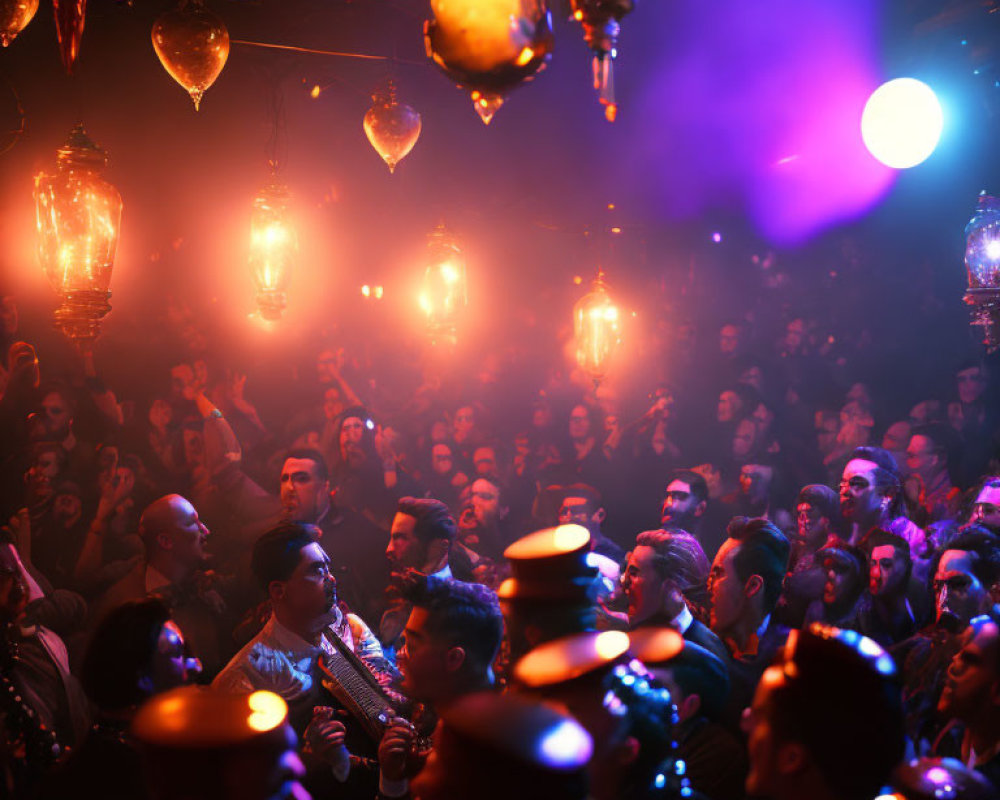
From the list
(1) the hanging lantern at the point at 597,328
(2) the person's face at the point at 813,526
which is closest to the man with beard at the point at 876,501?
(2) the person's face at the point at 813,526

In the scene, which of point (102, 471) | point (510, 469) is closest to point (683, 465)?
point (510, 469)

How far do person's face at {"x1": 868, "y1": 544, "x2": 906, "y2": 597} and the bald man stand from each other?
380 cm

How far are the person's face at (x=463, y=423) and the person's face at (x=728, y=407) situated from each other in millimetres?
2397

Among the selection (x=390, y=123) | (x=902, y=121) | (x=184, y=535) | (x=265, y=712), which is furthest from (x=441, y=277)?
(x=265, y=712)

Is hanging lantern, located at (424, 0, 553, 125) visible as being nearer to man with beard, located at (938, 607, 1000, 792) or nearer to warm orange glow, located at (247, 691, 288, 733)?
warm orange glow, located at (247, 691, 288, 733)

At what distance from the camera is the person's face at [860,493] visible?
5.95 meters

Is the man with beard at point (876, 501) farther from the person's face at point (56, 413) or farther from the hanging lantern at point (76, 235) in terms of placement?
the person's face at point (56, 413)

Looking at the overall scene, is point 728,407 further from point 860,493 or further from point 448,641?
point 448,641

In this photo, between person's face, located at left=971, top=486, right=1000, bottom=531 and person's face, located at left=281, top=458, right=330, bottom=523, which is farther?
person's face, located at left=281, top=458, right=330, bottom=523

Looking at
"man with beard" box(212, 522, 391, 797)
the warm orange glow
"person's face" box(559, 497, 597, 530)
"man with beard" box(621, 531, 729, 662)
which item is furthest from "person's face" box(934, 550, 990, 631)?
the warm orange glow

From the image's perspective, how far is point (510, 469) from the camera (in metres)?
7.87

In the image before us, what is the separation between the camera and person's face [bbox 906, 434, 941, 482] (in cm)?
710

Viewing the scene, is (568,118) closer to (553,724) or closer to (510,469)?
(510,469)

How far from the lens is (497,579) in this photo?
21.6 feet
